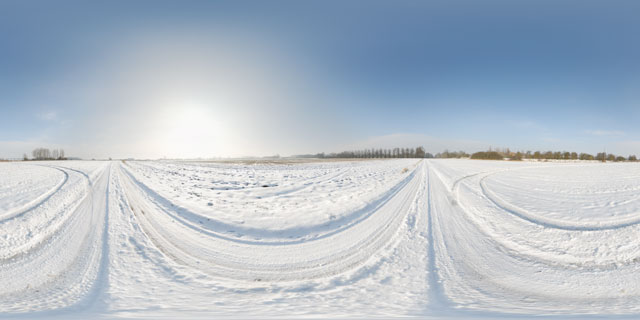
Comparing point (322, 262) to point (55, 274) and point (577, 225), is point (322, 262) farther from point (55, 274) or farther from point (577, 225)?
point (577, 225)

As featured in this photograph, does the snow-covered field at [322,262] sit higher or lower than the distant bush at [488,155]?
lower

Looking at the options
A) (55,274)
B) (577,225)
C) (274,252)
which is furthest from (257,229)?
(577,225)

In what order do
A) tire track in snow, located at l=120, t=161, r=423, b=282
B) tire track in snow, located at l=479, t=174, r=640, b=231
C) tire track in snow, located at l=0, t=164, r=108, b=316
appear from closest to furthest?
tire track in snow, located at l=0, t=164, r=108, b=316 → tire track in snow, located at l=120, t=161, r=423, b=282 → tire track in snow, located at l=479, t=174, r=640, b=231

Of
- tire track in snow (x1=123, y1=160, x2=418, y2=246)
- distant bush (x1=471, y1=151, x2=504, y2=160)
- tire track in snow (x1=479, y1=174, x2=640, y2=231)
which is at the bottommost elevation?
tire track in snow (x1=123, y1=160, x2=418, y2=246)

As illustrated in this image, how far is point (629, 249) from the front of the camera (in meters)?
4.59

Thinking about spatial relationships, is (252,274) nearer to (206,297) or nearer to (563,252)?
(206,297)

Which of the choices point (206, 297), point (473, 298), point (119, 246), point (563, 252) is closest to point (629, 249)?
point (563, 252)

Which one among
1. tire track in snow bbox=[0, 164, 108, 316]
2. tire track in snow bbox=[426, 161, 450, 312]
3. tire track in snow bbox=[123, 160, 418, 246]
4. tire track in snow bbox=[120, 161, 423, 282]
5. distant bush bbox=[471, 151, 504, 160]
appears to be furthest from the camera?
distant bush bbox=[471, 151, 504, 160]

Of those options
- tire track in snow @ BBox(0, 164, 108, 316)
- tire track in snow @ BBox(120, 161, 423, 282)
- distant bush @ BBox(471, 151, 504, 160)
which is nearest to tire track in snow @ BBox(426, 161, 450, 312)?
tire track in snow @ BBox(120, 161, 423, 282)

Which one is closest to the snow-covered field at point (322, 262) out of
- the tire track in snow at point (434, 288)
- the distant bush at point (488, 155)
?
the tire track in snow at point (434, 288)

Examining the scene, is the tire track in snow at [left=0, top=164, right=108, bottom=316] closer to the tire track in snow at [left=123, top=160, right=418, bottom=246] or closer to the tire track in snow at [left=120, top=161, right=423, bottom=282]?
the tire track in snow at [left=120, top=161, right=423, bottom=282]

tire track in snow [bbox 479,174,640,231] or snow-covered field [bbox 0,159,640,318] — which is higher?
tire track in snow [bbox 479,174,640,231]

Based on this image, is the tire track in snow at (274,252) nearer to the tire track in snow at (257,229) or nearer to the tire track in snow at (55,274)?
the tire track in snow at (257,229)

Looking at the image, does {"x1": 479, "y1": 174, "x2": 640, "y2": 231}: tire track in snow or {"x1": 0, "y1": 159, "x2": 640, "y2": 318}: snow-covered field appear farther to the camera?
{"x1": 479, "y1": 174, "x2": 640, "y2": 231}: tire track in snow
